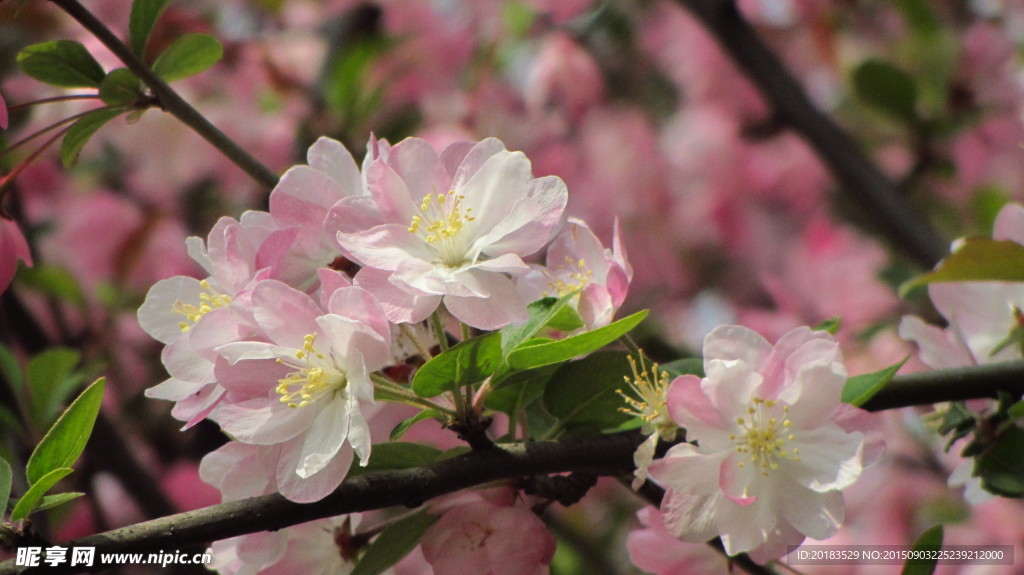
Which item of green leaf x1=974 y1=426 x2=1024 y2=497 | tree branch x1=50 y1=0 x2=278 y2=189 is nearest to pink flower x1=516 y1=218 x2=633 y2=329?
tree branch x1=50 y1=0 x2=278 y2=189

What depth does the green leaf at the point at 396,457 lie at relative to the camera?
625 millimetres

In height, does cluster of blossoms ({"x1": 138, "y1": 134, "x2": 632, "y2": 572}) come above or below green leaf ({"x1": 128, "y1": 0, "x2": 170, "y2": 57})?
below

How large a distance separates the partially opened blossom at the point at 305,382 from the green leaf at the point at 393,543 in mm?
99

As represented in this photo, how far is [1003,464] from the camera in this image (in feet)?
2.43

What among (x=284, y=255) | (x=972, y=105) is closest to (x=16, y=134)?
(x=284, y=255)

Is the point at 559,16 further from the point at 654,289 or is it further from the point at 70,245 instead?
the point at 70,245

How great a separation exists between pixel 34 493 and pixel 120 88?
32 cm

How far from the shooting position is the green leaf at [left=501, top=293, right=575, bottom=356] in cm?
58

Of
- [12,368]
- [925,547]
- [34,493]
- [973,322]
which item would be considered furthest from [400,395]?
[12,368]

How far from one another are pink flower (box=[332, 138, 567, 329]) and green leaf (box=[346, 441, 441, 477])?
Answer: 104 millimetres

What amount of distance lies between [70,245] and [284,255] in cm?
170

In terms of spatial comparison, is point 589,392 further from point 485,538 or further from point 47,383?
point 47,383

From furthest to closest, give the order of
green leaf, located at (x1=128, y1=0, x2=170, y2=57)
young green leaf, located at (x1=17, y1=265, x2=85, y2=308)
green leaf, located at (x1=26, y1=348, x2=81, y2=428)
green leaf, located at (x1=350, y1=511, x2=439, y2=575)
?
young green leaf, located at (x1=17, y1=265, x2=85, y2=308) → green leaf, located at (x1=26, y1=348, x2=81, y2=428) → green leaf, located at (x1=128, y1=0, x2=170, y2=57) → green leaf, located at (x1=350, y1=511, x2=439, y2=575)

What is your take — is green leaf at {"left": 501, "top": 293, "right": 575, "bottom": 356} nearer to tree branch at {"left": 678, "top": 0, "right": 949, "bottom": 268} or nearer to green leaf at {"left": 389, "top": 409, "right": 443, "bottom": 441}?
green leaf at {"left": 389, "top": 409, "right": 443, "bottom": 441}
